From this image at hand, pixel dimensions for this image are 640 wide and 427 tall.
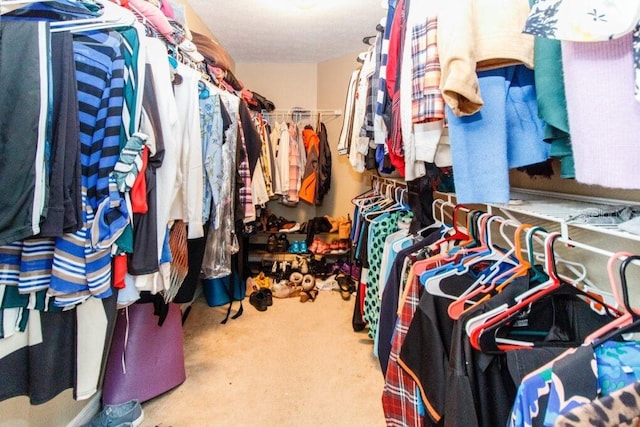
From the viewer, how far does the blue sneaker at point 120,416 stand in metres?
1.37

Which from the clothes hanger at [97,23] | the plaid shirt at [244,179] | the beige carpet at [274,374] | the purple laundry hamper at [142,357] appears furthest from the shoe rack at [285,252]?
Result: the clothes hanger at [97,23]

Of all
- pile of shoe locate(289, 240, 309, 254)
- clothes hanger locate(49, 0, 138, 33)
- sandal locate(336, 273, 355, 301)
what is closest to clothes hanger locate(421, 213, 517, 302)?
clothes hanger locate(49, 0, 138, 33)

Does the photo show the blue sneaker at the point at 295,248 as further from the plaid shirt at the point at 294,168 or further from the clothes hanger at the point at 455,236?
the clothes hanger at the point at 455,236

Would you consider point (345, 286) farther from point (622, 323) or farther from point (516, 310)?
point (622, 323)

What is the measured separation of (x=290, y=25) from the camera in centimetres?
273

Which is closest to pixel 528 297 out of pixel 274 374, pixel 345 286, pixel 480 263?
pixel 480 263

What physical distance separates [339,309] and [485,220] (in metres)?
1.84

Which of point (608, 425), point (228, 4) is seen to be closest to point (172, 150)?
point (608, 425)

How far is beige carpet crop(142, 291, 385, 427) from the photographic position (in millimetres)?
1515

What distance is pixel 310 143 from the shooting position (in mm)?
3400

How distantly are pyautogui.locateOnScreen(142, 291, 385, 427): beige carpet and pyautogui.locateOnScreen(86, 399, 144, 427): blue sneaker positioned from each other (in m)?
0.10

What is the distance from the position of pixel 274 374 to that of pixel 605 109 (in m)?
1.81

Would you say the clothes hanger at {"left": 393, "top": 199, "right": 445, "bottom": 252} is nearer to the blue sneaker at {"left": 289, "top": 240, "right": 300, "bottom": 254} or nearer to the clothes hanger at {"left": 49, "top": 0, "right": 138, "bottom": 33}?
the clothes hanger at {"left": 49, "top": 0, "right": 138, "bottom": 33}

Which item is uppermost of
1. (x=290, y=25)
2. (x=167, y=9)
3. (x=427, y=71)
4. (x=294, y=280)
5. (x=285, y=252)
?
(x=290, y=25)
